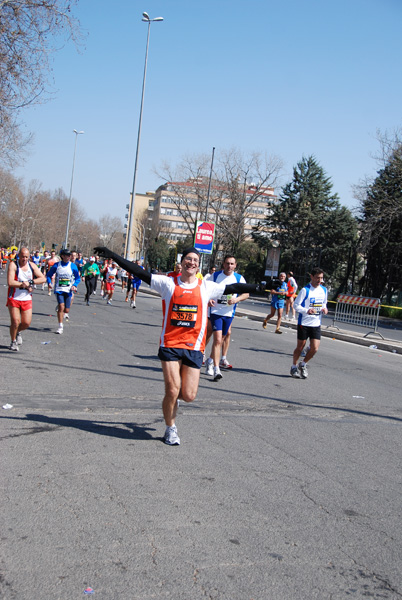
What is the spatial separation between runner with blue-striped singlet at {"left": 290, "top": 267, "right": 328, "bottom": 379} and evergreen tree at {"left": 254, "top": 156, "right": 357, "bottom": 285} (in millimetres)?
55405

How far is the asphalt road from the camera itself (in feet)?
11.0

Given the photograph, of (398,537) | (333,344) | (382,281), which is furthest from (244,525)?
(382,281)

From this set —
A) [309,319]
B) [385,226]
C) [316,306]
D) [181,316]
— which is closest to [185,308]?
[181,316]

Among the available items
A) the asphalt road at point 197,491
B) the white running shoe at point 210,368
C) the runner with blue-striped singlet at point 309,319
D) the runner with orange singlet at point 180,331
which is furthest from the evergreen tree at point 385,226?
the runner with orange singlet at point 180,331

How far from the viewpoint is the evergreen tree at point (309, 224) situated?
6606cm

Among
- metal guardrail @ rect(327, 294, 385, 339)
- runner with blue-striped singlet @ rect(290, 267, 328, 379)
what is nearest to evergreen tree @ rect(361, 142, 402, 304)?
metal guardrail @ rect(327, 294, 385, 339)

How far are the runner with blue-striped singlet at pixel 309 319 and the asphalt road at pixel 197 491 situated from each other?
135 cm

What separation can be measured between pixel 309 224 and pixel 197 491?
67.2m

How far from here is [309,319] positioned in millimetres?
10859

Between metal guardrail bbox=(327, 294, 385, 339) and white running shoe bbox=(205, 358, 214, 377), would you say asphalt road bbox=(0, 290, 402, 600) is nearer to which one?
white running shoe bbox=(205, 358, 214, 377)

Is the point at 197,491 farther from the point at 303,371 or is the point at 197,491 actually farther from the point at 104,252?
the point at 303,371

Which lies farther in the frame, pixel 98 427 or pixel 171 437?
pixel 98 427

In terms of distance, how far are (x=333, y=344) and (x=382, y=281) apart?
115 feet

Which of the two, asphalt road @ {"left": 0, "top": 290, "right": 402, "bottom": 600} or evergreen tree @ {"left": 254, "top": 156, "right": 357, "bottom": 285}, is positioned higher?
evergreen tree @ {"left": 254, "top": 156, "right": 357, "bottom": 285}
